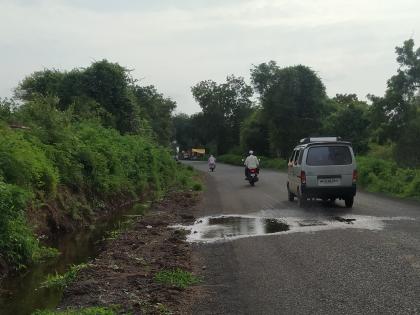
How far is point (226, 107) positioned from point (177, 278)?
314 ft

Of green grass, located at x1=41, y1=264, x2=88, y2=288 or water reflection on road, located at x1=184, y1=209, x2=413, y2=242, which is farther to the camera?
water reflection on road, located at x1=184, y1=209, x2=413, y2=242

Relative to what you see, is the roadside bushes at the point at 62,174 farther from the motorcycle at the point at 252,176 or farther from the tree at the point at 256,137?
the tree at the point at 256,137

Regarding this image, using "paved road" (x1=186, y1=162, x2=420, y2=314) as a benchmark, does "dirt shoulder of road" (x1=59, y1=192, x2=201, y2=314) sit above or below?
below

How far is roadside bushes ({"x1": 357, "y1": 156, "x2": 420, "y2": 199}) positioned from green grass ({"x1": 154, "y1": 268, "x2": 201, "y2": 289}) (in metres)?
14.3

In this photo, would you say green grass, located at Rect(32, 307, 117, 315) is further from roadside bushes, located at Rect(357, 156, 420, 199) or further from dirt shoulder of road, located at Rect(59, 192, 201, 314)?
roadside bushes, located at Rect(357, 156, 420, 199)

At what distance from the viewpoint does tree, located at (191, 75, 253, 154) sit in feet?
335

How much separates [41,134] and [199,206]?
636 cm

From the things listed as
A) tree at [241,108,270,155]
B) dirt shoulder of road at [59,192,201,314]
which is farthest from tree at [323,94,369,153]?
dirt shoulder of road at [59,192,201,314]

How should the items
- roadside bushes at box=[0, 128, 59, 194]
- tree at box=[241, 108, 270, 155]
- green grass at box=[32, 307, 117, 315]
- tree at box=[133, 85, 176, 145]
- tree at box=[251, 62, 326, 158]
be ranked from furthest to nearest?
tree at box=[241, 108, 270, 155], tree at box=[251, 62, 326, 158], tree at box=[133, 85, 176, 145], roadside bushes at box=[0, 128, 59, 194], green grass at box=[32, 307, 117, 315]

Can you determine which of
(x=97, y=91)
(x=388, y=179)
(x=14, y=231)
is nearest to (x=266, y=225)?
(x=14, y=231)

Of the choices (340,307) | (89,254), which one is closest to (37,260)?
(89,254)

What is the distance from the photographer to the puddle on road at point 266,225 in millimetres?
12000

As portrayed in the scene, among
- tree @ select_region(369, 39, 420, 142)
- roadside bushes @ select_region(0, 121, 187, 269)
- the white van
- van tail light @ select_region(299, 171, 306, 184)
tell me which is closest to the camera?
roadside bushes @ select_region(0, 121, 187, 269)

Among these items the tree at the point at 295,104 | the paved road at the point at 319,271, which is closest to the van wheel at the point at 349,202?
the paved road at the point at 319,271
